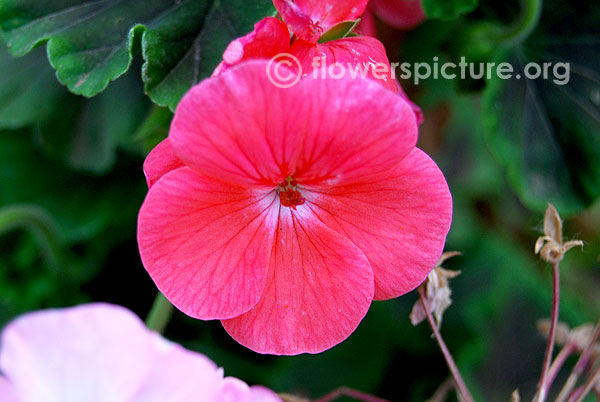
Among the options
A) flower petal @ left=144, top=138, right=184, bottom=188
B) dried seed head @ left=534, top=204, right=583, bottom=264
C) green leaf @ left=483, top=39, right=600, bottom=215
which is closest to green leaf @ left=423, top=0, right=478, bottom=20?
green leaf @ left=483, top=39, right=600, bottom=215

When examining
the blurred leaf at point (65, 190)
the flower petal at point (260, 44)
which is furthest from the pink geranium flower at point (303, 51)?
the blurred leaf at point (65, 190)

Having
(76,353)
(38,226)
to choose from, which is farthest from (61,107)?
(76,353)

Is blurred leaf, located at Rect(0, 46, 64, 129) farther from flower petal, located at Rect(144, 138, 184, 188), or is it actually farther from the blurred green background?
flower petal, located at Rect(144, 138, 184, 188)

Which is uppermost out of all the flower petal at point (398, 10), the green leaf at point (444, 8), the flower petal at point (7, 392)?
the flower petal at point (7, 392)

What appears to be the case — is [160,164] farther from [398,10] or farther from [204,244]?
[398,10]

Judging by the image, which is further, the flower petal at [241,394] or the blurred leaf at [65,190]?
the blurred leaf at [65,190]

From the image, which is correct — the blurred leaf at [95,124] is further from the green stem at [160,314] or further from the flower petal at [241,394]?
the flower petal at [241,394]

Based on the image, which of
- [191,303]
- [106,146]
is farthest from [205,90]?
[106,146]

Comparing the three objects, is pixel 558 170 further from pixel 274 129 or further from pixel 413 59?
pixel 274 129
